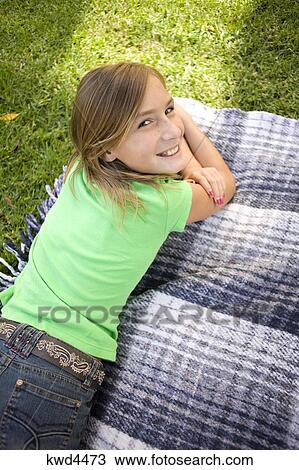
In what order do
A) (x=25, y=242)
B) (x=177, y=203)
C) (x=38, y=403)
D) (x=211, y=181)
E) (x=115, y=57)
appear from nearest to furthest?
(x=38, y=403), (x=177, y=203), (x=211, y=181), (x=25, y=242), (x=115, y=57)

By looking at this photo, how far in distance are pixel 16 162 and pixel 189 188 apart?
37.8 inches

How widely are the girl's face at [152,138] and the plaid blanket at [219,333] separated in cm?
36

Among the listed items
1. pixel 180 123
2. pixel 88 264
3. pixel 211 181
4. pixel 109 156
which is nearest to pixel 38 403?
pixel 88 264

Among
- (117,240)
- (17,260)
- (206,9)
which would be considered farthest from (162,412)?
(206,9)

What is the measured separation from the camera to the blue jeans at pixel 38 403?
142 centimetres

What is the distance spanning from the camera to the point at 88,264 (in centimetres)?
155

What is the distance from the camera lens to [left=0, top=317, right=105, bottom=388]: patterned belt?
1504mm

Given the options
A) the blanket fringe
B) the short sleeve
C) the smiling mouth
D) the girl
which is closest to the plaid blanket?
the blanket fringe

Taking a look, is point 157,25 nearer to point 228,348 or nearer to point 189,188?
point 189,188

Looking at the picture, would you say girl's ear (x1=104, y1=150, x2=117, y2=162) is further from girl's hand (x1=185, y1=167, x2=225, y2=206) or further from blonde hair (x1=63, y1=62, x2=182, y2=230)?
girl's hand (x1=185, y1=167, x2=225, y2=206)

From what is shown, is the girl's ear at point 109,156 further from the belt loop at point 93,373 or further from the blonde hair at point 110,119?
the belt loop at point 93,373

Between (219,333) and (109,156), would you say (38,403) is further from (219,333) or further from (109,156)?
(109,156)

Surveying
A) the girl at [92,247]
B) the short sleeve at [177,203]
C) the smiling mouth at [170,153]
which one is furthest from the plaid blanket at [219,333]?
the smiling mouth at [170,153]

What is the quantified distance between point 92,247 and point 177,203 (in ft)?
0.94
